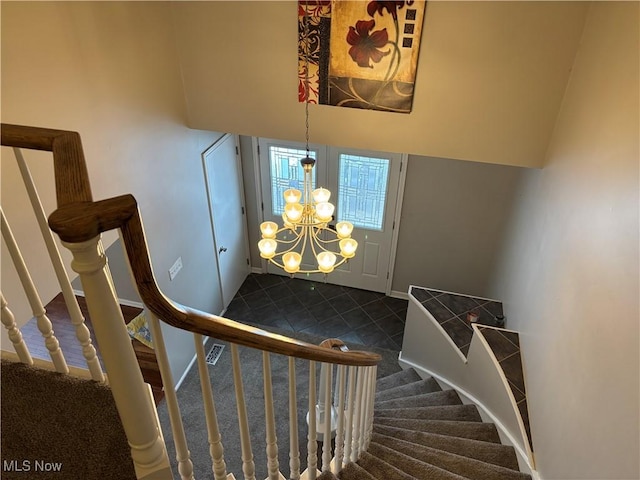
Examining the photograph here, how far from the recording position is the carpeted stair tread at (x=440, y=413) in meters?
3.88

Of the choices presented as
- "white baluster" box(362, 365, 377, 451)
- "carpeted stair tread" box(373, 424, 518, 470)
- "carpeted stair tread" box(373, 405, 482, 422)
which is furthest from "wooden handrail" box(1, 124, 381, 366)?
"carpeted stair tread" box(373, 405, 482, 422)

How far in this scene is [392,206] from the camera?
5797 mm

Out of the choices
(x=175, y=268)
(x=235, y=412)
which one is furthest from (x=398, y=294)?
(x=175, y=268)

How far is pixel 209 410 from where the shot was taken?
134 centimetres

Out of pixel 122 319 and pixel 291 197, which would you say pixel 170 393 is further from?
pixel 291 197

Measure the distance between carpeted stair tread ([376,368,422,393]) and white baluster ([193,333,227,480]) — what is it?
3.69 m

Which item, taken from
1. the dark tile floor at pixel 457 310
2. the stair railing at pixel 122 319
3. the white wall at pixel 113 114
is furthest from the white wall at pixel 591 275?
the white wall at pixel 113 114

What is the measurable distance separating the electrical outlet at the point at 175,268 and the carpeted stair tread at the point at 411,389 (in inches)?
89.0

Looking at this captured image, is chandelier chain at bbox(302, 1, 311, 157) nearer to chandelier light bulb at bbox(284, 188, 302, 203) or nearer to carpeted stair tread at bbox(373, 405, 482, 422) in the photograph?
chandelier light bulb at bbox(284, 188, 302, 203)

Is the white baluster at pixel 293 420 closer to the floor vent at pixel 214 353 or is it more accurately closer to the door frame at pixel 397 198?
the floor vent at pixel 214 353

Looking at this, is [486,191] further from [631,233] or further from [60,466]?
[60,466]

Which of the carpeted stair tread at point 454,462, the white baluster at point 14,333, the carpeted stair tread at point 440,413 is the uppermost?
the white baluster at point 14,333

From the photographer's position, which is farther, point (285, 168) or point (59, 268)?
point (285, 168)

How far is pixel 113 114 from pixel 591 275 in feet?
10.6
